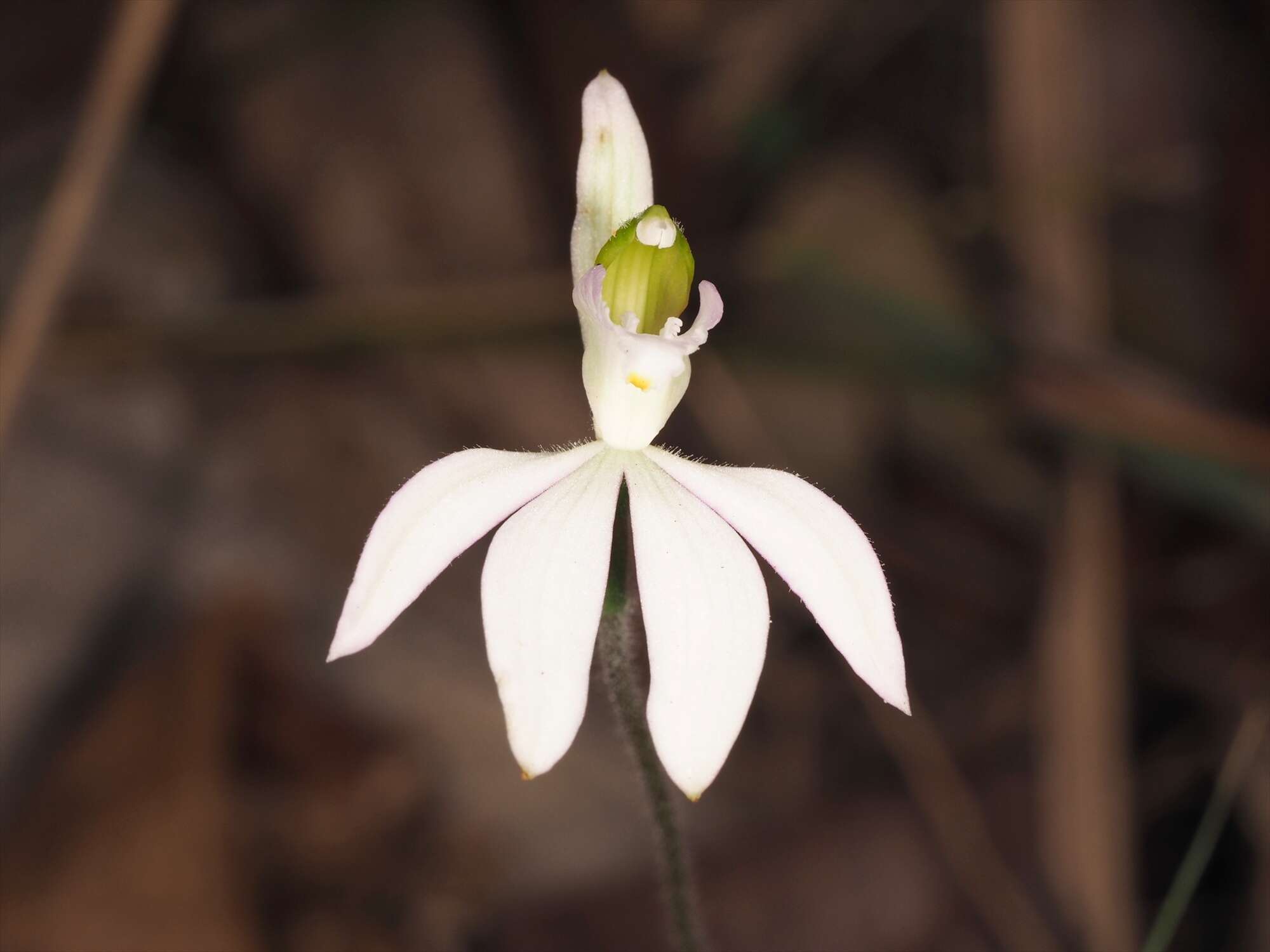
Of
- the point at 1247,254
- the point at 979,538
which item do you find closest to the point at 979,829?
the point at 979,538

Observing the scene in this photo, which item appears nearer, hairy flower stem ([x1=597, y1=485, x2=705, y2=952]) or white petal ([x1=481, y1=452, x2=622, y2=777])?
white petal ([x1=481, y1=452, x2=622, y2=777])

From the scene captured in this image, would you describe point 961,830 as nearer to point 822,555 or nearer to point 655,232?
point 822,555

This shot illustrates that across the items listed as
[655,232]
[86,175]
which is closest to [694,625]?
[655,232]

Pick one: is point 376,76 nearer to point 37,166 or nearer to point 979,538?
point 37,166

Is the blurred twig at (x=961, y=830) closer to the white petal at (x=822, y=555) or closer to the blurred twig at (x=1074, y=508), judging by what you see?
the blurred twig at (x=1074, y=508)

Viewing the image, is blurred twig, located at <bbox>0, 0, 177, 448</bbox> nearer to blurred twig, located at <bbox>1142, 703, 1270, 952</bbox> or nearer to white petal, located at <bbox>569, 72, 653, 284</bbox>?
white petal, located at <bbox>569, 72, 653, 284</bbox>

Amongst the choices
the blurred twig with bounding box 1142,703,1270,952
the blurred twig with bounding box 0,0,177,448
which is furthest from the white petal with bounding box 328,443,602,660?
the blurred twig with bounding box 0,0,177,448
